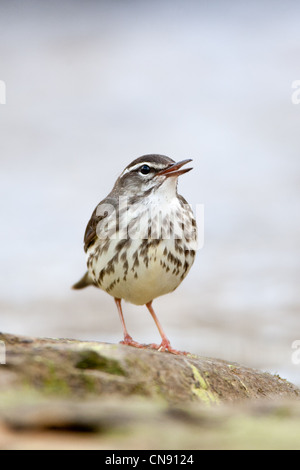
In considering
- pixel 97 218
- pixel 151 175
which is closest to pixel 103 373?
pixel 151 175

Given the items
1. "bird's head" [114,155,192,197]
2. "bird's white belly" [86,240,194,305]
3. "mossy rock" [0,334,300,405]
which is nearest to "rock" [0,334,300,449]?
"mossy rock" [0,334,300,405]

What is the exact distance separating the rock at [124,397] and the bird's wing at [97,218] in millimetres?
2540

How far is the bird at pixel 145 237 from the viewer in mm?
6883

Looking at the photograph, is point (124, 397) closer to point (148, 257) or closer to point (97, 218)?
point (148, 257)

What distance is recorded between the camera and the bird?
271 inches

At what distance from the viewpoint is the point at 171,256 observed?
690cm

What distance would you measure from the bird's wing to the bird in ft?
0.05

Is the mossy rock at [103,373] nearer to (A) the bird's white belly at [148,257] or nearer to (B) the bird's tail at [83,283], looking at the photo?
(A) the bird's white belly at [148,257]

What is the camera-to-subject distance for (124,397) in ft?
10.8

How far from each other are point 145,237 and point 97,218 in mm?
1012

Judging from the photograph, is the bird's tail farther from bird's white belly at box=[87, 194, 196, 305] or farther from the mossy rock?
the mossy rock
